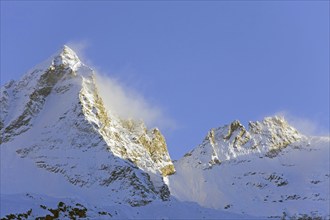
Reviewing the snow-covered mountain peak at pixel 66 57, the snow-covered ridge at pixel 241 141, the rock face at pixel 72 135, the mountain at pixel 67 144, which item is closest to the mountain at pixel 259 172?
the snow-covered ridge at pixel 241 141

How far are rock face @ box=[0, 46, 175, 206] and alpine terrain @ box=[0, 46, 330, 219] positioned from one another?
18 cm

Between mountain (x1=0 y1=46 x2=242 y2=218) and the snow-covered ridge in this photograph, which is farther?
the snow-covered ridge

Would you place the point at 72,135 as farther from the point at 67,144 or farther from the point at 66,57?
the point at 66,57

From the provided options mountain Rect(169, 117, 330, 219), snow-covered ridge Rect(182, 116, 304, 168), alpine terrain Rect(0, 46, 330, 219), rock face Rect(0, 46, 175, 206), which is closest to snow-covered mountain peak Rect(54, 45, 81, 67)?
rock face Rect(0, 46, 175, 206)

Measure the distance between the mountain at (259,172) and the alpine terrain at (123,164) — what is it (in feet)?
0.83

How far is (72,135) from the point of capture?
93.7m

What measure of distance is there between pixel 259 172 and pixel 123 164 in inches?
2559

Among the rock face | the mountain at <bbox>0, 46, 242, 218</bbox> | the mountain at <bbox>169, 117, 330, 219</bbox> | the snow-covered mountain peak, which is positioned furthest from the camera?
the mountain at <bbox>169, 117, 330, 219</bbox>

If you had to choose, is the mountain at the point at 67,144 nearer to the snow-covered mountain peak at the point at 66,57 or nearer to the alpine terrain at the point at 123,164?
the snow-covered mountain peak at the point at 66,57

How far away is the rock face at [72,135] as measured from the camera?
8400cm

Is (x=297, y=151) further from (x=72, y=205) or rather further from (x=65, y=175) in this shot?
(x=72, y=205)

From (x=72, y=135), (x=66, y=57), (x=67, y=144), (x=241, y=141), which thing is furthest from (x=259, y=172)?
(x=67, y=144)

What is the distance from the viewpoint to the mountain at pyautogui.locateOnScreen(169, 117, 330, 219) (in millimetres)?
126375

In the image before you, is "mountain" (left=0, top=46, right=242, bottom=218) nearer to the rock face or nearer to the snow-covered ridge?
the rock face
